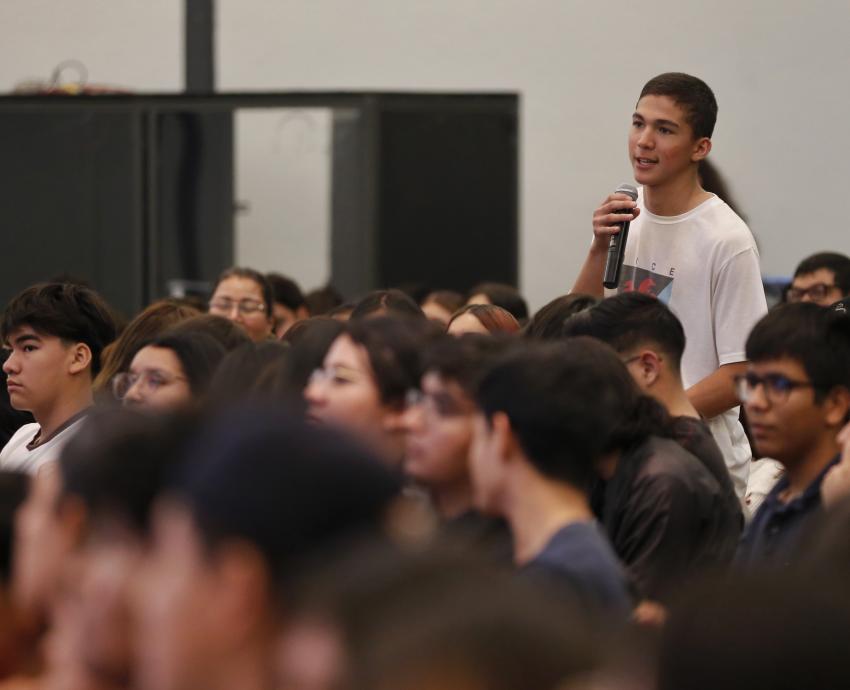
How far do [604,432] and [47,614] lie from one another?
2.79ft

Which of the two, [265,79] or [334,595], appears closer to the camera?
[334,595]

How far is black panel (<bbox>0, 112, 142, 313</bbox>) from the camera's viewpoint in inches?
303

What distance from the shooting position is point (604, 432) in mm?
2355

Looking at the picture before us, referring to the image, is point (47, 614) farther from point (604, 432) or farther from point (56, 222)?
point (56, 222)

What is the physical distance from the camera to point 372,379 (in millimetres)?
2740

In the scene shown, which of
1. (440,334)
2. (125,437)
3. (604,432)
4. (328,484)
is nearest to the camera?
(328,484)

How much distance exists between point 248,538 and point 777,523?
168 centimetres

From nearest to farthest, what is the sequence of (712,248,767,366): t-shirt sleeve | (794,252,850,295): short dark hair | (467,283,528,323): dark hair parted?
(712,248,767,366): t-shirt sleeve
(467,283,528,323): dark hair parted
(794,252,850,295): short dark hair

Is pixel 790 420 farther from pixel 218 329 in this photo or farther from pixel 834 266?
pixel 834 266

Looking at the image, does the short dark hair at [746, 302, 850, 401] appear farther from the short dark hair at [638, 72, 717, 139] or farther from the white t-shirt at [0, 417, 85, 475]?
the white t-shirt at [0, 417, 85, 475]

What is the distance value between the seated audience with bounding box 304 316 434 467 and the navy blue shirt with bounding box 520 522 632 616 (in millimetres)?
525

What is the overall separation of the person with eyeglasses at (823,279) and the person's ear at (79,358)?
97.7 inches

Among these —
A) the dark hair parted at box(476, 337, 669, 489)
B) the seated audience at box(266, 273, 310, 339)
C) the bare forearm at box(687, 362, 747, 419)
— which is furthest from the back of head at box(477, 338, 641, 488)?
the seated audience at box(266, 273, 310, 339)

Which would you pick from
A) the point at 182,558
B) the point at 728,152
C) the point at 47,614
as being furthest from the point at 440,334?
the point at 728,152
